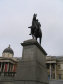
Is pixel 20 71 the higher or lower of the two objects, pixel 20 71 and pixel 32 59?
the lower

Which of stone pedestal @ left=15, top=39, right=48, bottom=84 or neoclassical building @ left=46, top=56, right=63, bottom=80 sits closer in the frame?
stone pedestal @ left=15, top=39, right=48, bottom=84

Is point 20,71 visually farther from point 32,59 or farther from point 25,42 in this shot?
point 25,42

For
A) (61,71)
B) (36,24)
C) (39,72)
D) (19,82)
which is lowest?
(61,71)

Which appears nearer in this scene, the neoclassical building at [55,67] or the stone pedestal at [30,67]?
the stone pedestal at [30,67]

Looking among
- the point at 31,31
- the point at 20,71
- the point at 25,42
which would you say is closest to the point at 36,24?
the point at 31,31

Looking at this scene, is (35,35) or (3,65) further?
(3,65)

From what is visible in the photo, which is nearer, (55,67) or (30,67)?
(30,67)

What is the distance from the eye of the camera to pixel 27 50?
9.97 m

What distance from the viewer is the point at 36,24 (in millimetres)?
11320

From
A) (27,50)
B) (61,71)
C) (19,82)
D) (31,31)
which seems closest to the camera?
(19,82)

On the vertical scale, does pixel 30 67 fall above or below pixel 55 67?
above

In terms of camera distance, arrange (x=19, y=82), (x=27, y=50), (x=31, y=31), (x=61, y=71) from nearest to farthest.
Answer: (x=19, y=82) < (x=27, y=50) < (x=31, y=31) < (x=61, y=71)

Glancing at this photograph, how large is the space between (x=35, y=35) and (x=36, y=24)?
851 millimetres

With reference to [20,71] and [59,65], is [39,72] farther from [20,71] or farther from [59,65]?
[59,65]
